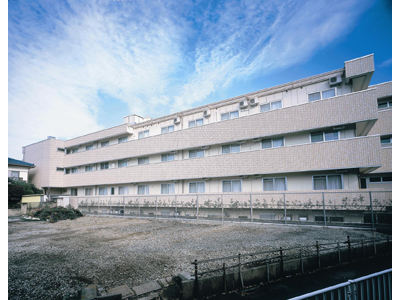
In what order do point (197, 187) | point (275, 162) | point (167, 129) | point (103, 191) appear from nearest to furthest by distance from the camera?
1. point (275, 162)
2. point (197, 187)
3. point (167, 129)
4. point (103, 191)

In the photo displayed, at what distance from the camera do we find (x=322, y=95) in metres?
14.8

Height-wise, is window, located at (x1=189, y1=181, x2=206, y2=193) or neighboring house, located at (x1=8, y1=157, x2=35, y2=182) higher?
neighboring house, located at (x1=8, y1=157, x2=35, y2=182)

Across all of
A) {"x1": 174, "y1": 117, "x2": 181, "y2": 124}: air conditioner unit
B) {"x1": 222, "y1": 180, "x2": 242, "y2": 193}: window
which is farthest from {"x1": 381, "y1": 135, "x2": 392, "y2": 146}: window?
{"x1": 174, "y1": 117, "x2": 181, "y2": 124}: air conditioner unit

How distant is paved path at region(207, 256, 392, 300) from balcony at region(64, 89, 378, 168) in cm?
940

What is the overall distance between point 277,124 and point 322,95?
A: 11.5ft

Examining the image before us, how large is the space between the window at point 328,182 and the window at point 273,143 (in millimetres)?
3200

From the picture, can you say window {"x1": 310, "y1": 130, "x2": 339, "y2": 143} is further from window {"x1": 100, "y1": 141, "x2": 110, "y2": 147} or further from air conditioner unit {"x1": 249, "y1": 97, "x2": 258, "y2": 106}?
window {"x1": 100, "y1": 141, "x2": 110, "y2": 147}

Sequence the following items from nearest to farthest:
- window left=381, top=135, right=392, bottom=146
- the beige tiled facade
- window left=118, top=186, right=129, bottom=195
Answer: the beige tiled facade, window left=381, top=135, right=392, bottom=146, window left=118, top=186, right=129, bottom=195

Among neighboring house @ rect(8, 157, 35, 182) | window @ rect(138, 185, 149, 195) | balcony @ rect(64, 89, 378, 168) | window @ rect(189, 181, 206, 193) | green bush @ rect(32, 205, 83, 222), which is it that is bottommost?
green bush @ rect(32, 205, 83, 222)

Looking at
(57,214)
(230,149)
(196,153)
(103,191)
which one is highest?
(230,149)

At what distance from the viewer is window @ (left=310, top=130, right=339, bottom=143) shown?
1384 cm

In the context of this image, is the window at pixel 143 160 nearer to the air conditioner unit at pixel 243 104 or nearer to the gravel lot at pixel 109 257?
the air conditioner unit at pixel 243 104

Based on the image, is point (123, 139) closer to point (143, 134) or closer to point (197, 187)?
point (143, 134)

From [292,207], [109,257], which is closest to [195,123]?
[292,207]
